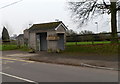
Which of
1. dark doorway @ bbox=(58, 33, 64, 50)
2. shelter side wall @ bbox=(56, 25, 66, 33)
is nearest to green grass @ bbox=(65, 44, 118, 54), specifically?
dark doorway @ bbox=(58, 33, 64, 50)

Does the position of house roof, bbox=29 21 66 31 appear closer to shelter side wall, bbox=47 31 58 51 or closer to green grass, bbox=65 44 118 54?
shelter side wall, bbox=47 31 58 51

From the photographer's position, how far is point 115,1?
16.0m

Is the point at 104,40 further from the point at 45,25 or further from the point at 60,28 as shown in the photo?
the point at 45,25

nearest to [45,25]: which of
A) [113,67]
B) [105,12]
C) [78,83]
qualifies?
[105,12]

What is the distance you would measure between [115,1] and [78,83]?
1336 cm

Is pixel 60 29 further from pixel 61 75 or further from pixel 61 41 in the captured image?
pixel 61 75

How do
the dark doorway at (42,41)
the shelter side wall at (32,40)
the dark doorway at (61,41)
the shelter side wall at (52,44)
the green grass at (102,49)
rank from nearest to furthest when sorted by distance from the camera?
the green grass at (102,49), the shelter side wall at (52,44), the dark doorway at (61,41), the shelter side wall at (32,40), the dark doorway at (42,41)

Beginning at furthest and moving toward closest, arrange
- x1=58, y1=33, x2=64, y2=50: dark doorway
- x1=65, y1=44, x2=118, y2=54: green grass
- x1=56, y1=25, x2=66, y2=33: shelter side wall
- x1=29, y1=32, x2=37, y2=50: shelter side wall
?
x1=29, y1=32, x2=37, y2=50: shelter side wall → x1=58, y1=33, x2=64, y2=50: dark doorway → x1=56, y1=25, x2=66, y2=33: shelter side wall → x1=65, y1=44, x2=118, y2=54: green grass

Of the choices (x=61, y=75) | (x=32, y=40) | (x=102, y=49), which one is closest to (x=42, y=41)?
(x=32, y=40)

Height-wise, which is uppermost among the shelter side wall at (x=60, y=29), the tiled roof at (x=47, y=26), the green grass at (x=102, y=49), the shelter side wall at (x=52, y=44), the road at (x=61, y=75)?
the tiled roof at (x=47, y=26)

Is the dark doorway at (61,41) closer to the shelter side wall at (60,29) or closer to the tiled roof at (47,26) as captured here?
the shelter side wall at (60,29)

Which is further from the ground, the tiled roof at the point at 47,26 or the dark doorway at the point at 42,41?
the tiled roof at the point at 47,26

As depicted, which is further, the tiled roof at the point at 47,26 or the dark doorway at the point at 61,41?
the dark doorway at the point at 61,41

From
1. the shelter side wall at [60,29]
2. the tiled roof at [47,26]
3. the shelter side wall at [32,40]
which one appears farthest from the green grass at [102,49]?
the shelter side wall at [32,40]
